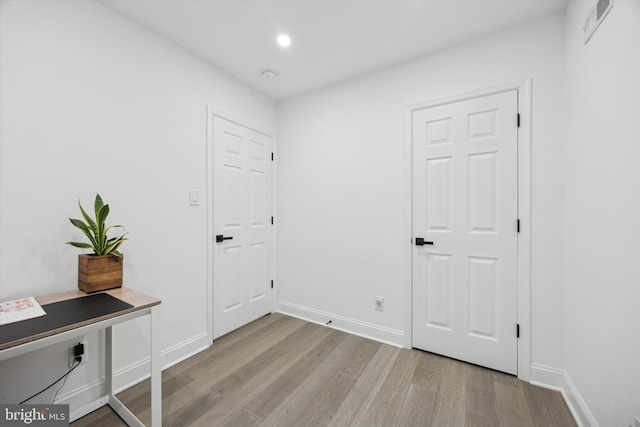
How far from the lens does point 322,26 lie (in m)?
1.89

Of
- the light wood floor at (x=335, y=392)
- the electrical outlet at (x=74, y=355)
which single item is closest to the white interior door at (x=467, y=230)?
the light wood floor at (x=335, y=392)

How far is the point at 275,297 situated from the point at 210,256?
1.06 meters

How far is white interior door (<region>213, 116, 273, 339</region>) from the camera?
2.41 metres

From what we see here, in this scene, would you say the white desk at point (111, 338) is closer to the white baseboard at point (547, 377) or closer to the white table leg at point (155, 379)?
the white table leg at point (155, 379)

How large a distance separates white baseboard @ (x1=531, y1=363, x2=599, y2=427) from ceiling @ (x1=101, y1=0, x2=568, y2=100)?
2373 millimetres

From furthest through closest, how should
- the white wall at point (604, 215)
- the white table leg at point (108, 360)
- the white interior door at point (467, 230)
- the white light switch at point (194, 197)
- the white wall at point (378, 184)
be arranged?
1. the white light switch at point (194, 197)
2. the white interior door at point (467, 230)
3. the white wall at point (378, 184)
4. the white table leg at point (108, 360)
5. the white wall at point (604, 215)

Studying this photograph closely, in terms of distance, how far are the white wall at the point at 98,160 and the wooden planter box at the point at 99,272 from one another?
0.13 metres

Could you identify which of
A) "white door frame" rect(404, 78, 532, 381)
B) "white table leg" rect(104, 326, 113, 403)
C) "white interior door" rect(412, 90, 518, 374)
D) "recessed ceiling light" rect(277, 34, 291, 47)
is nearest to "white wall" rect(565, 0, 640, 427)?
"white door frame" rect(404, 78, 532, 381)

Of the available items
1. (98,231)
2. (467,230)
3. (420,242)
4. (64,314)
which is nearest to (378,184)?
(420,242)

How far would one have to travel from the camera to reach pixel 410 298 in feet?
7.38

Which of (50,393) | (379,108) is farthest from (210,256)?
(379,108)

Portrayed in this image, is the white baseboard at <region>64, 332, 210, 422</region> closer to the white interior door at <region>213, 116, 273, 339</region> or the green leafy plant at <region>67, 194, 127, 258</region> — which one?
the white interior door at <region>213, 116, 273, 339</region>

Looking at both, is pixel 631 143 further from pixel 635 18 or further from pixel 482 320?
pixel 482 320

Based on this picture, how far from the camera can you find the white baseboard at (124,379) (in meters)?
1.51
